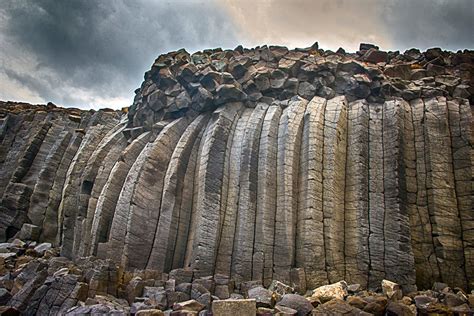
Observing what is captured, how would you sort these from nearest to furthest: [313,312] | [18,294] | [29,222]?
[313,312] → [18,294] → [29,222]

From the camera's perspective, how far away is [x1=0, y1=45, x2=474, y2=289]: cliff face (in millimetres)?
14609

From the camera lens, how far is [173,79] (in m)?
21.2

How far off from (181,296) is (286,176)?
6.34m

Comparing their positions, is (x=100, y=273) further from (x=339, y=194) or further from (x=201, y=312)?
(x=339, y=194)

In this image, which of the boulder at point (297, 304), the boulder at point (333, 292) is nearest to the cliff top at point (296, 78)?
the boulder at point (333, 292)

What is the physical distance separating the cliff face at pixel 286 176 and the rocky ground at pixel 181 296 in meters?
1.19

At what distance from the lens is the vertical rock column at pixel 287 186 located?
14625mm

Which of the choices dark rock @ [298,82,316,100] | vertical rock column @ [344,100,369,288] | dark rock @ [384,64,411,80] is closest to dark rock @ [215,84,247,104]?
dark rock @ [298,82,316,100]

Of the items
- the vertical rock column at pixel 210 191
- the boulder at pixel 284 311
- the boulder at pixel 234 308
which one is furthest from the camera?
the vertical rock column at pixel 210 191

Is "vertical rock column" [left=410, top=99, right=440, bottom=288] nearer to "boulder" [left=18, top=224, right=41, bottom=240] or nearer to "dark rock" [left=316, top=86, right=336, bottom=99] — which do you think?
"dark rock" [left=316, top=86, right=336, bottom=99]

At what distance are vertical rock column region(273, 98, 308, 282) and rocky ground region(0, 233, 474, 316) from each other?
1.12m

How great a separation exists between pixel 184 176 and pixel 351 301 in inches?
370

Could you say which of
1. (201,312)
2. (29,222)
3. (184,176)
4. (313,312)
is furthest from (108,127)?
(313,312)

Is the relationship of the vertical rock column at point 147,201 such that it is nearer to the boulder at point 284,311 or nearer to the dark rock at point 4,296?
the dark rock at point 4,296
